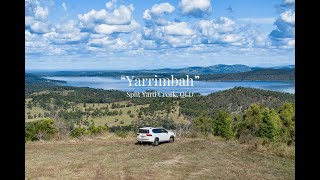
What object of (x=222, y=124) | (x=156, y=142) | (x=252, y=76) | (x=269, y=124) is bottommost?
(x=222, y=124)

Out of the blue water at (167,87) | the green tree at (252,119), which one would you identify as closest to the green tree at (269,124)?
the green tree at (252,119)

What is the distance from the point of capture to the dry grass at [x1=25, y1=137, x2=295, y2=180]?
2025 centimetres

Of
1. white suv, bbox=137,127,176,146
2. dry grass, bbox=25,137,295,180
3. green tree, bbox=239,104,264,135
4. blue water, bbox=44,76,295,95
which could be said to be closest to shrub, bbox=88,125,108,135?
dry grass, bbox=25,137,295,180

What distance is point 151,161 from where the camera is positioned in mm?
23641

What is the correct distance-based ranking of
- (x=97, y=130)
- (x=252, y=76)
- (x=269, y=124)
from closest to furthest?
(x=97, y=130) < (x=269, y=124) < (x=252, y=76)

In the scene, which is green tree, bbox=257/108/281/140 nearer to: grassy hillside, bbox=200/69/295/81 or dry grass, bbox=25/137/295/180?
grassy hillside, bbox=200/69/295/81

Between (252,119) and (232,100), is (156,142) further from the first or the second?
(232,100)

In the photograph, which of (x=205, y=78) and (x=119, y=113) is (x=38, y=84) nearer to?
(x=119, y=113)

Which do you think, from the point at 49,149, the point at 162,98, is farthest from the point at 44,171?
the point at 162,98

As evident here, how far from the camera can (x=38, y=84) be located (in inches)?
3346

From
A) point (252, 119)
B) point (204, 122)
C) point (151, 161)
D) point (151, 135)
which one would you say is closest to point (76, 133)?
point (151, 135)

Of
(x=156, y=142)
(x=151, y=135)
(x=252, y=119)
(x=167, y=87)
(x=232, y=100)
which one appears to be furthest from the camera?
(x=232, y=100)
